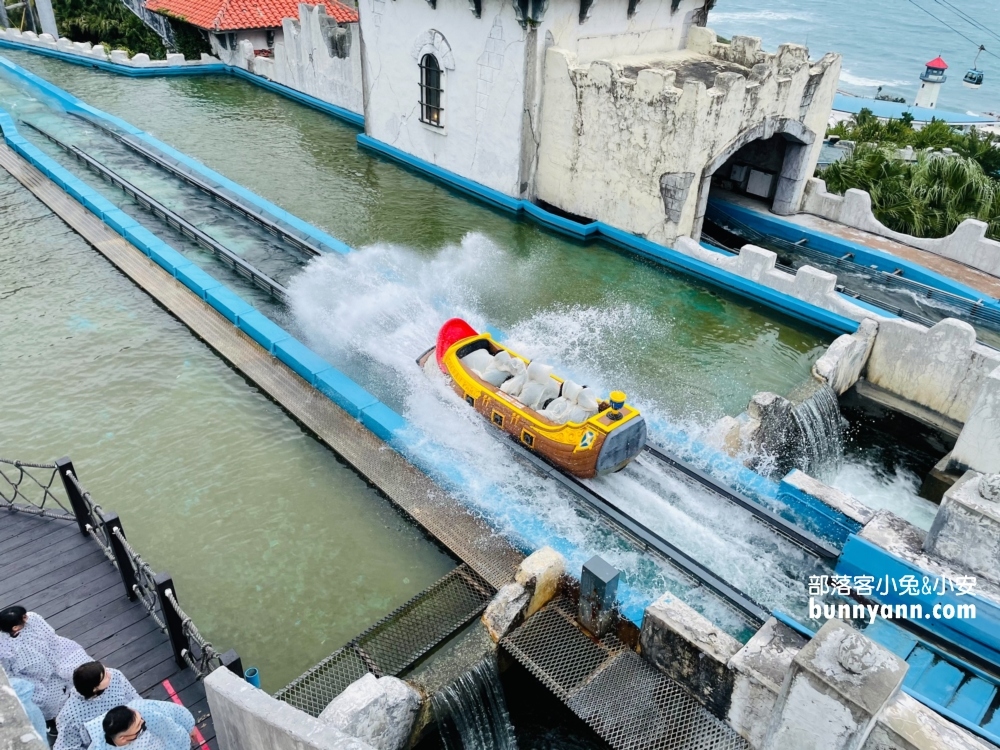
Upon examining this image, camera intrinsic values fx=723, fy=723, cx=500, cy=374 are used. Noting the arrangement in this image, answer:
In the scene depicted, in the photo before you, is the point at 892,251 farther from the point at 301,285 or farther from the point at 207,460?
the point at 207,460

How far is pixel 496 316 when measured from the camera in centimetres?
1279

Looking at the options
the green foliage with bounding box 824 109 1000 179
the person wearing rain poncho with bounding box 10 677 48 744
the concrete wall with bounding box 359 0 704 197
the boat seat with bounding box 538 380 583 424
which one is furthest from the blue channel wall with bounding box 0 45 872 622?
the green foliage with bounding box 824 109 1000 179

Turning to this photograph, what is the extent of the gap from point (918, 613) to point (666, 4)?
47.5 ft

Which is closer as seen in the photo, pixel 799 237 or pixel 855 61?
pixel 799 237

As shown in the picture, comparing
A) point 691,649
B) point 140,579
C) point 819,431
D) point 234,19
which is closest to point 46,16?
point 234,19

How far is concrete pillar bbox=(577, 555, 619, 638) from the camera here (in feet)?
20.8

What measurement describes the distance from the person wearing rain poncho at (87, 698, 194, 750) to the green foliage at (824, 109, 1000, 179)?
19124 millimetres

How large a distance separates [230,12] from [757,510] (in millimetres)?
25029

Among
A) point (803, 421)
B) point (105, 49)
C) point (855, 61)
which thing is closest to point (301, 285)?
point (803, 421)

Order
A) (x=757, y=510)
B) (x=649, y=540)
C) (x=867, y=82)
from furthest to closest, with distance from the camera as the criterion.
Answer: (x=867, y=82), (x=757, y=510), (x=649, y=540)

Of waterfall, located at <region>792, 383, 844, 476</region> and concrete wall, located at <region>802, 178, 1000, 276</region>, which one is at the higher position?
concrete wall, located at <region>802, 178, 1000, 276</region>

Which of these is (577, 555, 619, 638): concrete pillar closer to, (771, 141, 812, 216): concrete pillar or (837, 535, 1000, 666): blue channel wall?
(837, 535, 1000, 666): blue channel wall

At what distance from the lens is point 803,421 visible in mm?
10195

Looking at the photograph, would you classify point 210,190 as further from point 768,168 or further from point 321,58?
point 768,168
